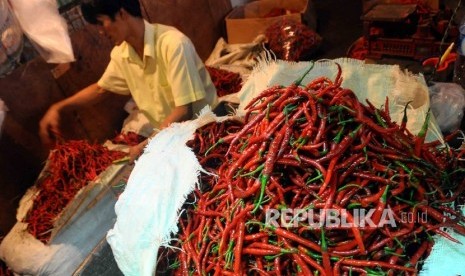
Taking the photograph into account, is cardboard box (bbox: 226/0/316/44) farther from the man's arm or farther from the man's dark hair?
the man's dark hair

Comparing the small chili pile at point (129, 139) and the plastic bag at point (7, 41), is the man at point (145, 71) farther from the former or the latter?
the plastic bag at point (7, 41)

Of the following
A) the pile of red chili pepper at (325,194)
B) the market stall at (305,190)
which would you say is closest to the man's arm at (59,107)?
the market stall at (305,190)

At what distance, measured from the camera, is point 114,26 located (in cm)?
265

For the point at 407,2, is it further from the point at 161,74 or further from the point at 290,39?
the point at 161,74

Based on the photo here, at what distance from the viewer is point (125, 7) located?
262cm

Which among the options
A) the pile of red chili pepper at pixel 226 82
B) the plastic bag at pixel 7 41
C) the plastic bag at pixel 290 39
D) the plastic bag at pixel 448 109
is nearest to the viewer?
the plastic bag at pixel 7 41

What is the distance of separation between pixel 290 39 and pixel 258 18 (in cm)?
74

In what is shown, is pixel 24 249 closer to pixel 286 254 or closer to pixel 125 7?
pixel 125 7

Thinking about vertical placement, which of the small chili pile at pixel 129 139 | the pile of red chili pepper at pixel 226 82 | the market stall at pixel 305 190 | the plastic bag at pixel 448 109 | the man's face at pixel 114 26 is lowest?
the small chili pile at pixel 129 139

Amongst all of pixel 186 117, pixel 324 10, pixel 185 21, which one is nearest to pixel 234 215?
pixel 186 117

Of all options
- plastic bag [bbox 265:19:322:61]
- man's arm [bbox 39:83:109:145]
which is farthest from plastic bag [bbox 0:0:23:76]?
plastic bag [bbox 265:19:322:61]

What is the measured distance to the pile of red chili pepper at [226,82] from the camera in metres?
4.18

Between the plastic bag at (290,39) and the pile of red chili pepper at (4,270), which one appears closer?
the pile of red chili pepper at (4,270)

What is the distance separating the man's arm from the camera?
3148 millimetres
